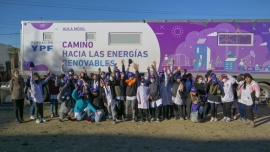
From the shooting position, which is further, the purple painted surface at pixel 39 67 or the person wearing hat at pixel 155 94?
the purple painted surface at pixel 39 67

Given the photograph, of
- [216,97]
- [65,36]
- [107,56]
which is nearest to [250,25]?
[216,97]

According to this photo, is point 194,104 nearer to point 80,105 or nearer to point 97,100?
point 97,100

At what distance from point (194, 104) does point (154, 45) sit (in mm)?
3938

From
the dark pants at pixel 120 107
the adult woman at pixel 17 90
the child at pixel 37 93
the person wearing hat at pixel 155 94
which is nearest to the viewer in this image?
the adult woman at pixel 17 90

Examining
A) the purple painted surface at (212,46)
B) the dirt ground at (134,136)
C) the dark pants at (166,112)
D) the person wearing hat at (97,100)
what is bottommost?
the dirt ground at (134,136)

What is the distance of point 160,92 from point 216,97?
1975mm

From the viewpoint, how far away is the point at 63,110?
882 centimetres

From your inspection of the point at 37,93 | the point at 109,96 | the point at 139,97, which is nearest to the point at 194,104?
the point at 139,97

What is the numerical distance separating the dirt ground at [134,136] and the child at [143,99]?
0.47m

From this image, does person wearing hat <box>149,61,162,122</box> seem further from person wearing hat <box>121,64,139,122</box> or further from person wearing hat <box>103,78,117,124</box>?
person wearing hat <box>103,78,117,124</box>

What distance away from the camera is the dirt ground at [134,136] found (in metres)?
6.05

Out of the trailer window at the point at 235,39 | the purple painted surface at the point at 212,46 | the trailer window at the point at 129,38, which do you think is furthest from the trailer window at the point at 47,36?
the trailer window at the point at 235,39

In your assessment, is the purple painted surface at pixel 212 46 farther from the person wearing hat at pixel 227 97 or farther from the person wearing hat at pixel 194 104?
the person wearing hat at pixel 194 104

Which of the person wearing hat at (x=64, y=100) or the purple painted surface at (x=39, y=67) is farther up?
the purple painted surface at (x=39, y=67)
